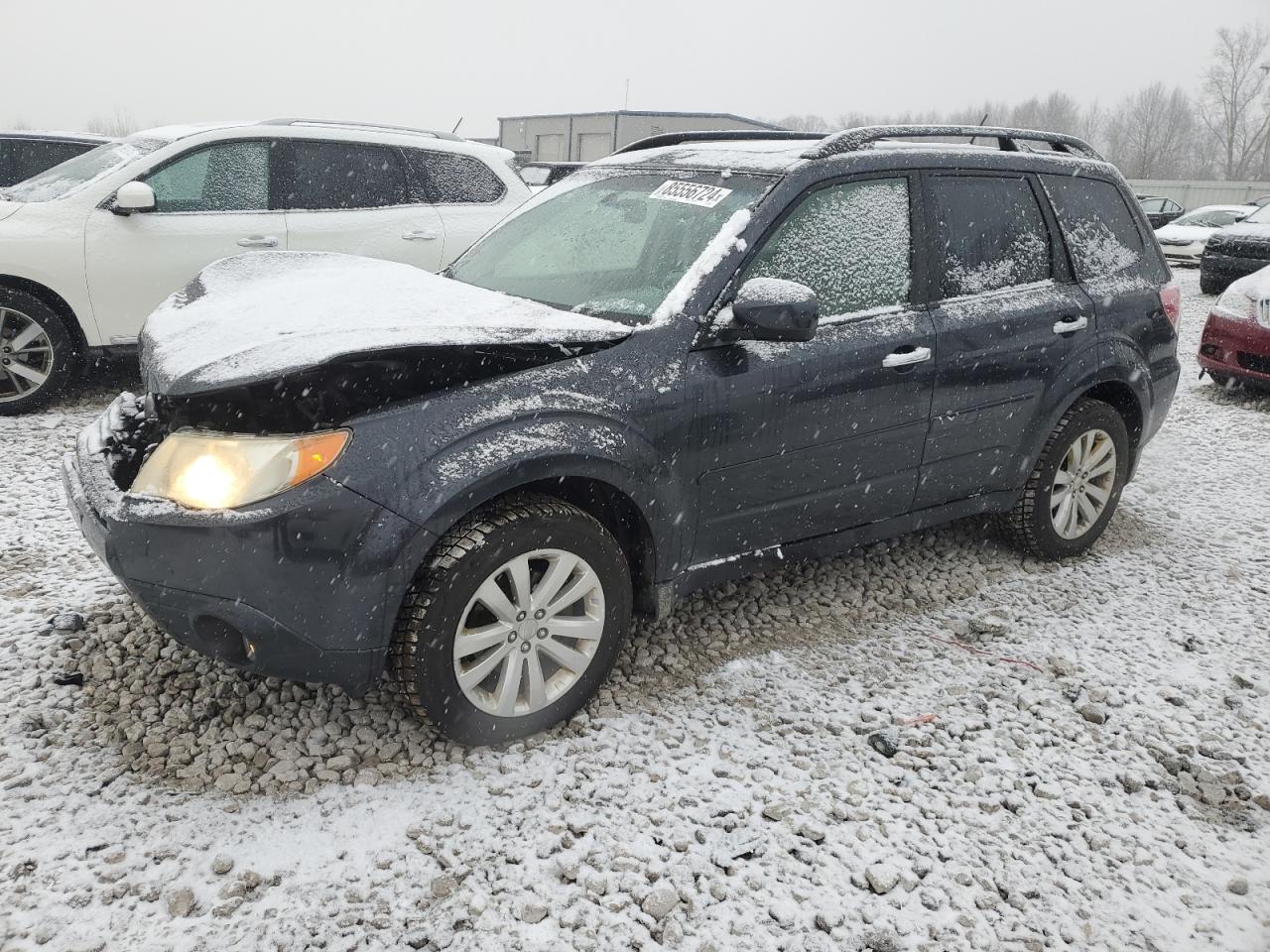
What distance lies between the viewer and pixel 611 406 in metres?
2.74

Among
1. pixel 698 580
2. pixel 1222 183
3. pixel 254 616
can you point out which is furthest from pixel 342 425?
pixel 1222 183

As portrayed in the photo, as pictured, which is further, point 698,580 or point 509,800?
point 698,580

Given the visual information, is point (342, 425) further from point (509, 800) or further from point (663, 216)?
point (663, 216)

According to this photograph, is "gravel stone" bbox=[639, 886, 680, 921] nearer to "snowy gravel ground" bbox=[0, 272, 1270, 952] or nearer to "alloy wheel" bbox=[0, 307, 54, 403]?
"snowy gravel ground" bbox=[0, 272, 1270, 952]

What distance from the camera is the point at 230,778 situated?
2.62m

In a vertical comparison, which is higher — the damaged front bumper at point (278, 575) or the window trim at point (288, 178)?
the window trim at point (288, 178)

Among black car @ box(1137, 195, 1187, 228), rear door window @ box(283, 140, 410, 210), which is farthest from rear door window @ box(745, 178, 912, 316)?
black car @ box(1137, 195, 1187, 228)

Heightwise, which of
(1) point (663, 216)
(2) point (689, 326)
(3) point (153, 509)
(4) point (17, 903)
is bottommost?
(4) point (17, 903)

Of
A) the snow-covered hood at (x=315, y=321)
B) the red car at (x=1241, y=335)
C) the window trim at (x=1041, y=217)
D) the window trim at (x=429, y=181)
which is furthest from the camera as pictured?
the red car at (x=1241, y=335)

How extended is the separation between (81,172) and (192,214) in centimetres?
84

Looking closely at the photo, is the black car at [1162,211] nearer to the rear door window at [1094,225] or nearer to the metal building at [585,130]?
the metal building at [585,130]

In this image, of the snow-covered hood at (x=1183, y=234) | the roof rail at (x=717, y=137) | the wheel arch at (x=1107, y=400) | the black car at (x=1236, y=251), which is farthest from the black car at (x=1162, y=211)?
the roof rail at (x=717, y=137)

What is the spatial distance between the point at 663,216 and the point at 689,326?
645 millimetres

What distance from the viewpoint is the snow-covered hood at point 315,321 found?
2.45 metres
